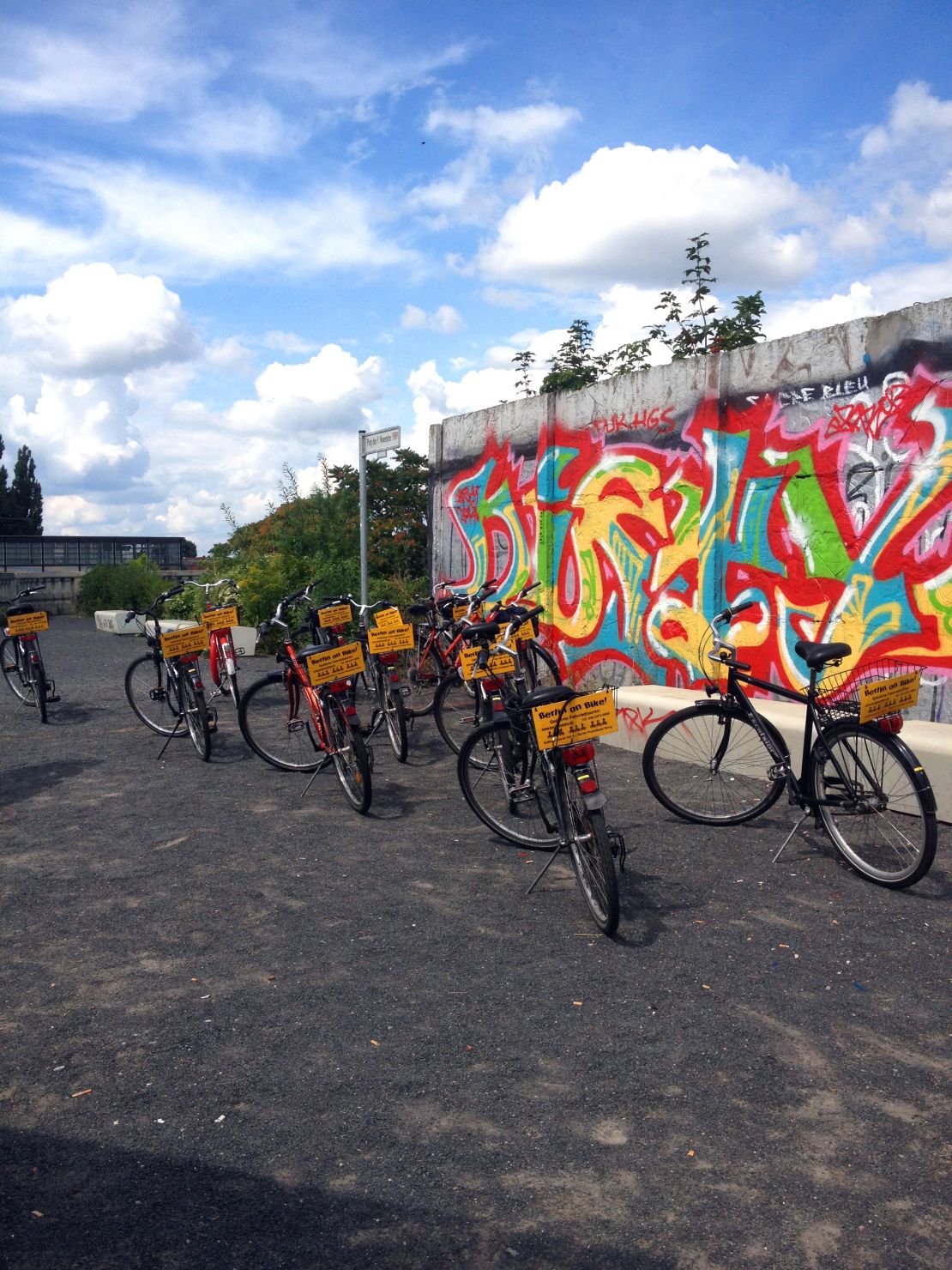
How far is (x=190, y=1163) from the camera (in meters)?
2.74

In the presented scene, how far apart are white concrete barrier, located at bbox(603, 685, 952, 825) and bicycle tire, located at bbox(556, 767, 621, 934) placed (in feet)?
5.61

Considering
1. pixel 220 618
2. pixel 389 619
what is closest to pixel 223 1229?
pixel 389 619

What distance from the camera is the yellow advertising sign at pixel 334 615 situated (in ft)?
23.4

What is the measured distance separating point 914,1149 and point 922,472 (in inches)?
177

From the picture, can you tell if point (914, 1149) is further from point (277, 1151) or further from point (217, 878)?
point (217, 878)

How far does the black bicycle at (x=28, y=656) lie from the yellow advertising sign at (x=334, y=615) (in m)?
3.38

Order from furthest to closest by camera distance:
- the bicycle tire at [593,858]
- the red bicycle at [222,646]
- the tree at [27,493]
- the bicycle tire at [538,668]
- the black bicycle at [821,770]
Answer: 1. the tree at [27,493]
2. the red bicycle at [222,646]
3. the bicycle tire at [538,668]
4. the black bicycle at [821,770]
5. the bicycle tire at [593,858]

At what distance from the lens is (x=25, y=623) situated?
31.3 ft

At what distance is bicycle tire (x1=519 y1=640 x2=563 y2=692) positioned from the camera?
7551mm

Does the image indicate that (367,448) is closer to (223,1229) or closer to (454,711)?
(454,711)

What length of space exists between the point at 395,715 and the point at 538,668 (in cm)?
222

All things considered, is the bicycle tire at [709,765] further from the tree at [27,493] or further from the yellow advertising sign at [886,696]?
the tree at [27,493]

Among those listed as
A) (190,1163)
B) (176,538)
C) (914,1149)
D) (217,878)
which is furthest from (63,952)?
(176,538)


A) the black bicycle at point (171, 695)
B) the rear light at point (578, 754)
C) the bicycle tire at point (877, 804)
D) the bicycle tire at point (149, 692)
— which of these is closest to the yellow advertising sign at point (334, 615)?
the black bicycle at point (171, 695)
